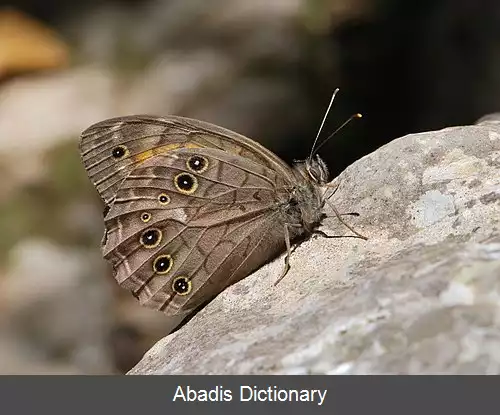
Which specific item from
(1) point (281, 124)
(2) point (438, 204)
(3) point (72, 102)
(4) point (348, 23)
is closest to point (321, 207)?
(2) point (438, 204)

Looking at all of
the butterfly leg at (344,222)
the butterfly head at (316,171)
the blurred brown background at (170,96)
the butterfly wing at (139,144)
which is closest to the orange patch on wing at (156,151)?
the butterfly wing at (139,144)

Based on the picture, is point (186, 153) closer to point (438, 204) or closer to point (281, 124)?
point (438, 204)

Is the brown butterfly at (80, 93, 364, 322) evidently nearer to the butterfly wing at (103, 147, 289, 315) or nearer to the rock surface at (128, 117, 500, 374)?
the butterfly wing at (103, 147, 289, 315)

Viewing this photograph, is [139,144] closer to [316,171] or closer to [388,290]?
[316,171]

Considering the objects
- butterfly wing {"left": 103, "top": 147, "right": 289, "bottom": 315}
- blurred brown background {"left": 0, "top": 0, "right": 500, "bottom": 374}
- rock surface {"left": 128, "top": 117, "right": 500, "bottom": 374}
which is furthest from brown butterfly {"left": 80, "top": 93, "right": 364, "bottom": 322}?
blurred brown background {"left": 0, "top": 0, "right": 500, "bottom": 374}

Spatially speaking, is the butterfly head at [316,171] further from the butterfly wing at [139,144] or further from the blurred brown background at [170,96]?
the blurred brown background at [170,96]
